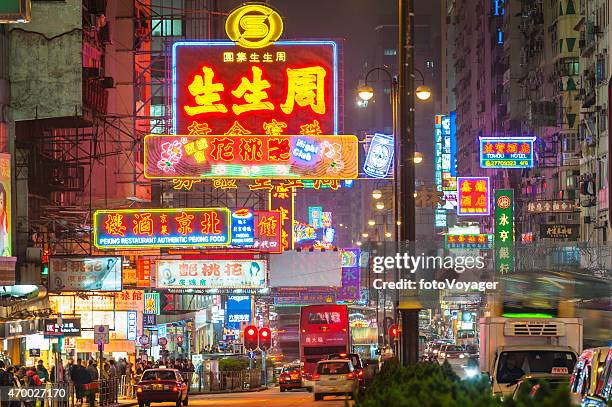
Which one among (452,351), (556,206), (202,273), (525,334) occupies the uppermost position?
(556,206)

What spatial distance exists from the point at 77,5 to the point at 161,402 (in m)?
13.7

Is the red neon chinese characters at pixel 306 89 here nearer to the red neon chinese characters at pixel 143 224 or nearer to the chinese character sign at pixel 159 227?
the chinese character sign at pixel 159 227

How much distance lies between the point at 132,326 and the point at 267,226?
807cm

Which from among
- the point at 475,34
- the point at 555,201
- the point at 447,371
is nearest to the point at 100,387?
the point at 447,371

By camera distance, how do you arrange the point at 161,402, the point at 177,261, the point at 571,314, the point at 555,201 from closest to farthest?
1. the point at 571,314
2. the point at 161,402
3. the point at 177,261
4. the point at 555,201

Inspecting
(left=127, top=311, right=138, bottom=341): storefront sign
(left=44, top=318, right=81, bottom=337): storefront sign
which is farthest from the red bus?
(left=44, top=318, right=81, bottom=337): storefront sign

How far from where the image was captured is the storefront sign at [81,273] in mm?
42219

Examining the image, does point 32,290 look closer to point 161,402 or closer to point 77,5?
point 161,402

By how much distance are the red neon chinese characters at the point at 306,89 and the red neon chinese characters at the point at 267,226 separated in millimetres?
12401

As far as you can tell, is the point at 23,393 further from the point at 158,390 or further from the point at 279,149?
the point at 279,149

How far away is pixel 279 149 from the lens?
39750 millimetres

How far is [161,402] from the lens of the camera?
4153cm

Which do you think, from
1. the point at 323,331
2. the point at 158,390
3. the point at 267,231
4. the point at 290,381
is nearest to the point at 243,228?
the point at 267,231

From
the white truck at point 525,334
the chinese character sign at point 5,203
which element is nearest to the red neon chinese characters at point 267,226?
the chinese character sign at point 5,203
